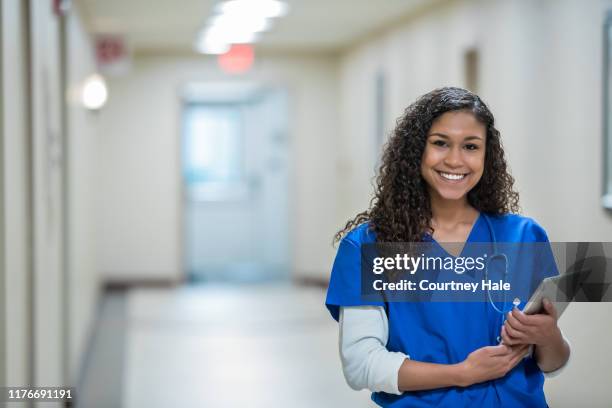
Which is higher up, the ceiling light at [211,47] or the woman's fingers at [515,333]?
the ceiling light at [211,47]

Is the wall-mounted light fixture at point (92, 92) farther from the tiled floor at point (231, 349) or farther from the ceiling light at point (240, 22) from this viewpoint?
the tiled floor at point (231, 349)

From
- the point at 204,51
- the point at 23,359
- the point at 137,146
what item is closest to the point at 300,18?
the point at 204,51

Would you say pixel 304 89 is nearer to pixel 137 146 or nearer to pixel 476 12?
pixel 137 146

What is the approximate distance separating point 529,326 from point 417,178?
1.12 ft

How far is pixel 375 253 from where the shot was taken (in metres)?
1.67

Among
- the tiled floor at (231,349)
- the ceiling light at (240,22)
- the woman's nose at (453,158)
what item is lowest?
the tiled floor at (231,349)

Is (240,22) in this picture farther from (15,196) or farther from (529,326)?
(529,326)

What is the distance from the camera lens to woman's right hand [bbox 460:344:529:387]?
1.59 meters

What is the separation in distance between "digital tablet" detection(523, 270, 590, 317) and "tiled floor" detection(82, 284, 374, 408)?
72.4 inches

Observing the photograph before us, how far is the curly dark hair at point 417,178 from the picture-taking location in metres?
1.67

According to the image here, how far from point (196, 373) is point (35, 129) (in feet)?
8.64

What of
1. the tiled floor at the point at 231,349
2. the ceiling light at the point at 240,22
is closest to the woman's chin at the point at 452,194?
the tiled floor at the point at 231,349

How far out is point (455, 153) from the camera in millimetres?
1649

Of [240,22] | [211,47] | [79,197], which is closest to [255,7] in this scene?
[240,22]
